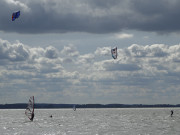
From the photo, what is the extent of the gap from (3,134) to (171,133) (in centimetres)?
2776

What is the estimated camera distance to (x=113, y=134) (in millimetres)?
64062

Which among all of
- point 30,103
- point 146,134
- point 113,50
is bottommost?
point 146,134

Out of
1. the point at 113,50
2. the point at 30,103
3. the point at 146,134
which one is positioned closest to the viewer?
the point at 146,134

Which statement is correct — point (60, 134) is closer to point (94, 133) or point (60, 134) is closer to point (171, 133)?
point (94, 133)

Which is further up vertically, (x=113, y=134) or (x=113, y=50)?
(x=113, y=50)

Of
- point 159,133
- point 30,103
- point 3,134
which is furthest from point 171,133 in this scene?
point 30,103

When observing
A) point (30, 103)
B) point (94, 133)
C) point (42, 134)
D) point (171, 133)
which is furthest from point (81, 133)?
point (30, 103)

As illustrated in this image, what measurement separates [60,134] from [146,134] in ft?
45.8

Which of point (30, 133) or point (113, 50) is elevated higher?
point (113, 50)

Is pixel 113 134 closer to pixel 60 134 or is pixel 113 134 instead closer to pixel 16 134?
pixel 60 134

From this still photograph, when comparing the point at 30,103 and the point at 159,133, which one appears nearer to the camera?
the point at 159,133

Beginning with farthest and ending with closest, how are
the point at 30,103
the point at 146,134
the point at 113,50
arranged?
the point at 30,103 → the point at 113,50 → the point at 146,134

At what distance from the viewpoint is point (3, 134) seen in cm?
6625

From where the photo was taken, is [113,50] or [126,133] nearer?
[126,133]
